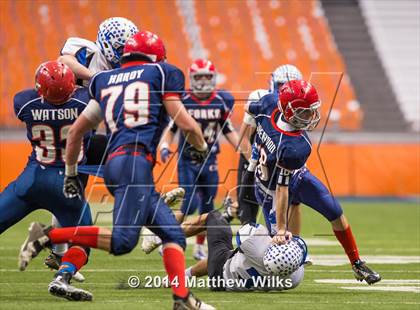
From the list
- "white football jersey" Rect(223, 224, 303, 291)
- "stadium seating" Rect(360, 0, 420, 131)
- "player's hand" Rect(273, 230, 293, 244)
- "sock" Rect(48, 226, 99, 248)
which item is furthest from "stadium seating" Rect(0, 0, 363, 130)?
"sock" Rect(48, 226, 99, 248)

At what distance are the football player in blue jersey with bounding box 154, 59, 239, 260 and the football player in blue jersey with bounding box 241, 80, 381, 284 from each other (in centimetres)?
224

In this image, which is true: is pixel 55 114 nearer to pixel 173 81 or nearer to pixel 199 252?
pixel 173 81

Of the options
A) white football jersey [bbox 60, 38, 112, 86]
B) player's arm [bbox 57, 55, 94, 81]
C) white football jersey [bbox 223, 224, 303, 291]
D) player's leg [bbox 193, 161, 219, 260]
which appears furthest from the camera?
player's leg [bbox 193, 161, 219, 260]

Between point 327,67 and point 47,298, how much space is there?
541 inches

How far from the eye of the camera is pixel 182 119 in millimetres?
4918

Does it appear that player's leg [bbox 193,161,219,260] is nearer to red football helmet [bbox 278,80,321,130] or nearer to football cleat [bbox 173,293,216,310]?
red football helmet [bbox 278,80,321,130]

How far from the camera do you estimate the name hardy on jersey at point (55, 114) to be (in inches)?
234

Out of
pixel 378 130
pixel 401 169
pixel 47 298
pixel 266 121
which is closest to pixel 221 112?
pixel 266 121

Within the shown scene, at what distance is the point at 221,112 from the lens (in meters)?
9.31

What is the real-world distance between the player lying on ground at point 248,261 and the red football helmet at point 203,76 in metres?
3.36

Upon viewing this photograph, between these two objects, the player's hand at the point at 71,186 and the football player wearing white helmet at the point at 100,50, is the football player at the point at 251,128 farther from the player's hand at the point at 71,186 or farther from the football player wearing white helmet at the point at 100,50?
the player's hand at the point at 71,186

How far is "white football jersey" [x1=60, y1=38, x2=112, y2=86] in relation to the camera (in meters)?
6.85

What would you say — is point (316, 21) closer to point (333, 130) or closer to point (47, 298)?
point (333, 130)

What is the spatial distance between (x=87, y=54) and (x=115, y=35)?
393 millimetres
